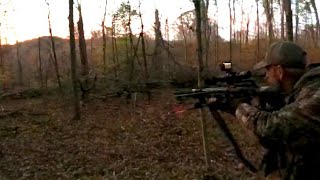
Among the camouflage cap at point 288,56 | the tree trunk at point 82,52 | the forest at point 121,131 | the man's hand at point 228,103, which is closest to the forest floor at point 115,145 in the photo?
the forest at point 121,131

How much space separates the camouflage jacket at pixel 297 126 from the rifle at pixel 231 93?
0.24 metres

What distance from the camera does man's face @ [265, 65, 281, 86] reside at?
3104 mm

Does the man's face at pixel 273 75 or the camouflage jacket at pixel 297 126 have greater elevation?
the man's face at pixel 273 75

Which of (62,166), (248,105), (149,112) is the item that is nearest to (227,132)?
(248,105)

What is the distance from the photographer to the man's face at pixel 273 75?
3.10m

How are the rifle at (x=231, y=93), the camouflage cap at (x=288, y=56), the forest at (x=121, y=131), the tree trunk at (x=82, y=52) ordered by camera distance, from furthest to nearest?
the tree trunk at (x=82, y=52) < the forest at (x=121, y=131) < the rifle at (x=231, y=93) < the camouflage cap at (x=288, y=56)

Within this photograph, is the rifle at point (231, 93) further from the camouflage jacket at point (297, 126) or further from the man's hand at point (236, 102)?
the camouflage jacket at point (297, 126)

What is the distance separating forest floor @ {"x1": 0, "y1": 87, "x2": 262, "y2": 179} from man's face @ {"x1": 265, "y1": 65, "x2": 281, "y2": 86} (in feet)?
9.52

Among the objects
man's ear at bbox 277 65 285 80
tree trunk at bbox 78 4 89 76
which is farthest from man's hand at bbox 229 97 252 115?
tree trunk at bbox 78 4 89 76

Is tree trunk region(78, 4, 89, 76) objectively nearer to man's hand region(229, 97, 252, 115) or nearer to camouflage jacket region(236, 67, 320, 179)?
man's hand region(229, 97, 252, 115)

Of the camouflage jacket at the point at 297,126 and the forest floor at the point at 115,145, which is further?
the forest floor at the point at 115,145

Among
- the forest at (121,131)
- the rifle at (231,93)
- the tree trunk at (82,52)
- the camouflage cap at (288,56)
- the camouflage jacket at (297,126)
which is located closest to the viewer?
the camouflage jacket at (297,126)

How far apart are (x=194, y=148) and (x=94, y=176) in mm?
4140

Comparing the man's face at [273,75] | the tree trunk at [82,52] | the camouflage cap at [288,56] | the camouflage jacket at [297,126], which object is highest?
the tree trunk at [82,52]
